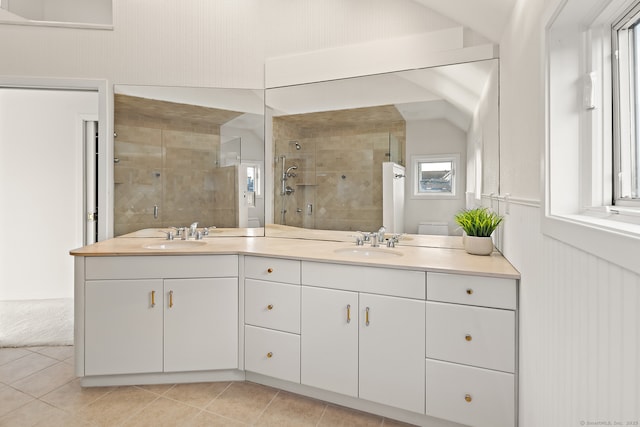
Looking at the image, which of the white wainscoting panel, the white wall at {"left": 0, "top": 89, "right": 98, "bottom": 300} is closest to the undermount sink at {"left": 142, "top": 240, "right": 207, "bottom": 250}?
the white wall at {"left": 0, "top": 89, "right": 98, "bottom": 300}

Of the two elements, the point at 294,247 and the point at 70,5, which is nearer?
the point at 294,247

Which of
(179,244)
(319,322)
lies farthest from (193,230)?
(319,322)

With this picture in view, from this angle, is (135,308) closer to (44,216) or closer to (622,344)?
(622,344)

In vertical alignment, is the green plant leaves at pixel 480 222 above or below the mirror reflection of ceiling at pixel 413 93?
below

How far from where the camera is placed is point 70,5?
114 inches

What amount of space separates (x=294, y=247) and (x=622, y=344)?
181cm

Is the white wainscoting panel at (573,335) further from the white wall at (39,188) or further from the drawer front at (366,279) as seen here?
the white wall at (39,188)

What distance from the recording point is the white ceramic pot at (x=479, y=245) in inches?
79.2

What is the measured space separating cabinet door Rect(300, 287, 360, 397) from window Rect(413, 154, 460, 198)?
33.4 inches

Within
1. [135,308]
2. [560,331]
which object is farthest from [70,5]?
[560,331]

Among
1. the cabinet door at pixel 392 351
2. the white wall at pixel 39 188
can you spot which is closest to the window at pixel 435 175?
the cabinet door at pixel 392 351

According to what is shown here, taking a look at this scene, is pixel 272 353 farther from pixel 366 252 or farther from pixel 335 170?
pixel 335 170

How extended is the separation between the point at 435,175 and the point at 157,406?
6.77 feet

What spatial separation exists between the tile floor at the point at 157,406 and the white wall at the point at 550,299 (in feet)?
3.06
